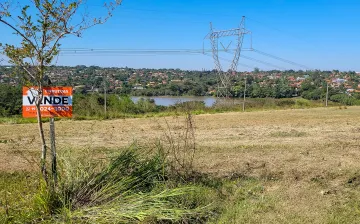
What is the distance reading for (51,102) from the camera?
4801 millimetres

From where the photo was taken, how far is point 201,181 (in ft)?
18.2

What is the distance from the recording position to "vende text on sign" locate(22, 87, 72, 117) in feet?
15.6

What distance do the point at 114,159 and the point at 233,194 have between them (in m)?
1.72

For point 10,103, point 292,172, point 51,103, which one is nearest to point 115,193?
point 51,103

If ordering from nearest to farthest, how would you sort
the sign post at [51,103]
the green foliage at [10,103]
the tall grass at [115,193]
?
the tall grass at [115,193] < the sign post at [51,103] < the green foliage at [10,103]

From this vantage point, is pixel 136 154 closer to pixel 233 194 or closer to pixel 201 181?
pixel 201 181

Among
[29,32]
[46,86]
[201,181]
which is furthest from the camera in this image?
[201,181]

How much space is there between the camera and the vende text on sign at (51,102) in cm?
477

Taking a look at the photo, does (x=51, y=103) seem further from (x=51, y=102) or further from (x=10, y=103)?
(x=10, y=103)

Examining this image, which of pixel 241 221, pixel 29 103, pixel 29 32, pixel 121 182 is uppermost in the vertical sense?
pixel 29 32

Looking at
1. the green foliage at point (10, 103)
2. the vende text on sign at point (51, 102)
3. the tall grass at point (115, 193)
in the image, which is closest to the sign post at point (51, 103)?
the vende text on sign at point (51, 102)

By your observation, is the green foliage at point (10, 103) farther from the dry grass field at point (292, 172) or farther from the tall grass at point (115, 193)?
the tall grass at point (115, 193)

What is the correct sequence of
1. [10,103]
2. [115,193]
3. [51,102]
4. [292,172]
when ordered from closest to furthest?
[115,193], [51,102], [292,172], [10,103]

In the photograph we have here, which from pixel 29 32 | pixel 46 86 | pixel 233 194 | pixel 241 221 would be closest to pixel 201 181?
pixel 233 194
